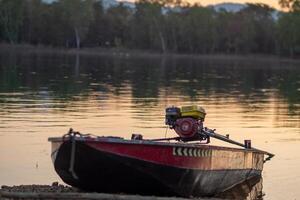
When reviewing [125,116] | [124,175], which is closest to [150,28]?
[125,116]

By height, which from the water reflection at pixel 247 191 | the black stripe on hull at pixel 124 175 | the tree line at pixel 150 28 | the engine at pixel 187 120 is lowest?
the water reflection at pixel 247 191

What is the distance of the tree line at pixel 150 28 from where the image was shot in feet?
493

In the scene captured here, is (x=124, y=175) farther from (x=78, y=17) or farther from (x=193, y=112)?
(x=78, y=17)

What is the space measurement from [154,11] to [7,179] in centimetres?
15217

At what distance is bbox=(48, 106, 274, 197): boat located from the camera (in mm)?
14234

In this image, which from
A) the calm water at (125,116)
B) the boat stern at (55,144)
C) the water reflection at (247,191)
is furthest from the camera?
the calm water at (125,116)

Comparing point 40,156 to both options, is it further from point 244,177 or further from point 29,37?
point 29,37

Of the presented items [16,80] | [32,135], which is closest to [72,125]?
[32,135]

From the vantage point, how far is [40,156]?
20516mm

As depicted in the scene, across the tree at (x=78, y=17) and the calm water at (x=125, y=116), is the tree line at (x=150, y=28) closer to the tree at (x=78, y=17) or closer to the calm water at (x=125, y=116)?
the tree at (x=78, y=17)

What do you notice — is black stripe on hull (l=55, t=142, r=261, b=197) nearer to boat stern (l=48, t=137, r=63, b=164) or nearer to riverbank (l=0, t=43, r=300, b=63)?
boat stern (l=48, t=137, r=63, b=164)

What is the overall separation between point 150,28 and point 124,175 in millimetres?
149984

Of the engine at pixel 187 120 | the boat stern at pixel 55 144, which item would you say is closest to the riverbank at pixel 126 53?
the engine at pixel 187 120

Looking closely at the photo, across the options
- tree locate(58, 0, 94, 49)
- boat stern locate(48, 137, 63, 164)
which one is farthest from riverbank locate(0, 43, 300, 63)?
boat stern locate(48, 137, 63, 164)
